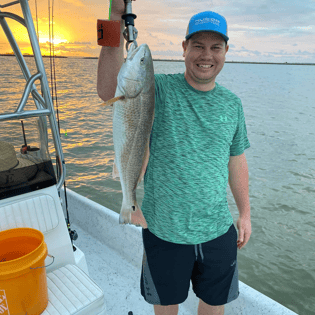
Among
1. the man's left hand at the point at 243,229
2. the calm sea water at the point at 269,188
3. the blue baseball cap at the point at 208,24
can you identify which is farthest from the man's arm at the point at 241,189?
the calm sea water at the point at 269,188

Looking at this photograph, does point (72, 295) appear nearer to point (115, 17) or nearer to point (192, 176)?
point (192, 176)

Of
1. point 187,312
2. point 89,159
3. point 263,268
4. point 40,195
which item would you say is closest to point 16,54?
point 40,195

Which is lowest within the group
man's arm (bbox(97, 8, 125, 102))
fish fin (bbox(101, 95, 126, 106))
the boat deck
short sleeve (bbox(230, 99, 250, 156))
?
the boat deck

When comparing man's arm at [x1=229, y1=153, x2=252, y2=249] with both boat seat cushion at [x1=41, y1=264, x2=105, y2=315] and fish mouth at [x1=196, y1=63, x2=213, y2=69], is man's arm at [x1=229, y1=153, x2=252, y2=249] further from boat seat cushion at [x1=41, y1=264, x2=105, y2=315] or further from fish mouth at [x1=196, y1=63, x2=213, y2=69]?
boat seat cushion at [x1=41, y1=264, x2=105, y2=315]

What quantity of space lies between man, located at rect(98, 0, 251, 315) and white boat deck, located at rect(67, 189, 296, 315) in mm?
585

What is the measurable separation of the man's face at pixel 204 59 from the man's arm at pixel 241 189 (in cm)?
62

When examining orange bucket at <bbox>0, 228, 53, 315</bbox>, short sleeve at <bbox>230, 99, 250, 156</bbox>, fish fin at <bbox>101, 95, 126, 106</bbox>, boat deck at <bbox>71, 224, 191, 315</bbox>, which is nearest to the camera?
fish fin at <bbox>101, 95, 126, 106</bbox>

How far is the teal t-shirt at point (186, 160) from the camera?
63.6 inches

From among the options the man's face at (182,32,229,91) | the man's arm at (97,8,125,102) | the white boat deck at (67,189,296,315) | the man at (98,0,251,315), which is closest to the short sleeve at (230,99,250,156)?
the man at (98,0,251,315)

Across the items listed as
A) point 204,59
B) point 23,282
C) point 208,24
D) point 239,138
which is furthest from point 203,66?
point 23,282

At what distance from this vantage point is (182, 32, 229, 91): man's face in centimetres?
162

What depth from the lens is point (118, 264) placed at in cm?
318

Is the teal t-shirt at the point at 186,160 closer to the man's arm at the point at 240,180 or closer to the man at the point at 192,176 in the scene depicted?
the man at the point at 192,176

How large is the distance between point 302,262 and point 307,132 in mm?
10231
